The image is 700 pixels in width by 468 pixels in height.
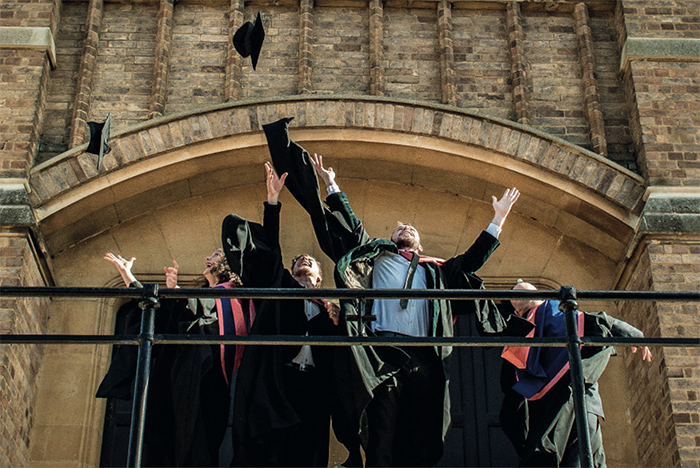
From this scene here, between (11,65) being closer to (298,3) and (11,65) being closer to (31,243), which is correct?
(31,243)

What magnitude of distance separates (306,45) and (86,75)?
195 centimetres

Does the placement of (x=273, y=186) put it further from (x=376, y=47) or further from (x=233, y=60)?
(x=376, y=47)

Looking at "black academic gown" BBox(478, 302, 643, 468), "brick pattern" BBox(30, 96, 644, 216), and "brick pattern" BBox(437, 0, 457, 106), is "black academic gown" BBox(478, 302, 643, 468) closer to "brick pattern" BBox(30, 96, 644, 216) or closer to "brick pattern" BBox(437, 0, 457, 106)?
"brick pattern" BBox(30, 96, 644, 216)

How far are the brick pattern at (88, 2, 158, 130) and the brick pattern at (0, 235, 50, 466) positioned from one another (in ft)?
4.48

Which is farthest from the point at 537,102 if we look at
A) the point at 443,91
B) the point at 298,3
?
the point at 298,3

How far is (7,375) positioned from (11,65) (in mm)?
2960

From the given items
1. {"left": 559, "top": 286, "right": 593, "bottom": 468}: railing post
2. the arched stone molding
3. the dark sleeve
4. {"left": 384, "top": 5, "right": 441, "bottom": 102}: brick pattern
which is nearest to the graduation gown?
the dark sleeve

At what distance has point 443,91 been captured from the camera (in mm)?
9930

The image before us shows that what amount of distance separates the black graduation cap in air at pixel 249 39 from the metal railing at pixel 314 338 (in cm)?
385

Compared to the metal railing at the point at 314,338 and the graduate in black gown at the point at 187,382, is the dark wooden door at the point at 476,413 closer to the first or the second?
the graduate in black gown at the point at 187,382

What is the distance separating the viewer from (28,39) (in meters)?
9.88

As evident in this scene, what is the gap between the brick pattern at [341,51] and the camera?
1003 centimetres

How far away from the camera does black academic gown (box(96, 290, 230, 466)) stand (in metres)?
6.79

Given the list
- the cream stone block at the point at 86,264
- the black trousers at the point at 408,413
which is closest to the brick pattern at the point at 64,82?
the cream stone block at the point at 86,264
